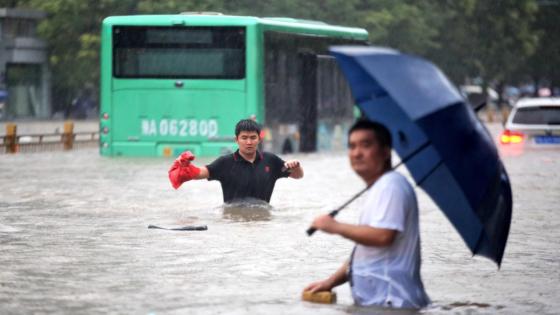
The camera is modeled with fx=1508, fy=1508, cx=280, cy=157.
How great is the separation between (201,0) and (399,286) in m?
46.2

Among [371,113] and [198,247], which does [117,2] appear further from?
[371,113]

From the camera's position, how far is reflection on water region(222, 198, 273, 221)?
16.5m

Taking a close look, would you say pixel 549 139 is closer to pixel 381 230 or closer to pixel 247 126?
pixel 247 126

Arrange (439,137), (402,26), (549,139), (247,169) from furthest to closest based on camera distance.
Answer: (402,26), (549,139), (247,169), (439,137)

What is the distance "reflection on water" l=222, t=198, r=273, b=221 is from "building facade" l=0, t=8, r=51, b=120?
52140 millimetres

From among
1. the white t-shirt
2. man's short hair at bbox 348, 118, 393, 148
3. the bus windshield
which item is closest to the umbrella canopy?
man's short hair at bbox 348, 118, 393, 148

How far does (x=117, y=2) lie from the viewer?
57.1 meters

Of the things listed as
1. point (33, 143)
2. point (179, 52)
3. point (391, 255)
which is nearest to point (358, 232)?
point (391, 255)

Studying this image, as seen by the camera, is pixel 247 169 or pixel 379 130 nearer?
pixel 379 130

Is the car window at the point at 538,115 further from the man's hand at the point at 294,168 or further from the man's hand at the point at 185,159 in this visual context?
the man's hand at the point at 185,159

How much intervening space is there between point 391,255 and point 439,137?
2.24 ft

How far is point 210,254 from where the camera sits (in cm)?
1316

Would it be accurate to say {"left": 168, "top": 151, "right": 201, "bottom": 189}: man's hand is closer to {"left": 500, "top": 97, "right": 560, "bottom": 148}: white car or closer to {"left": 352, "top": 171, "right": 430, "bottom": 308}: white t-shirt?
{"left": 352, "top": 171, "right": 430, "bottom": 308}: white t-shirt

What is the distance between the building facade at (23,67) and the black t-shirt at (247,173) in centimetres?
5286
